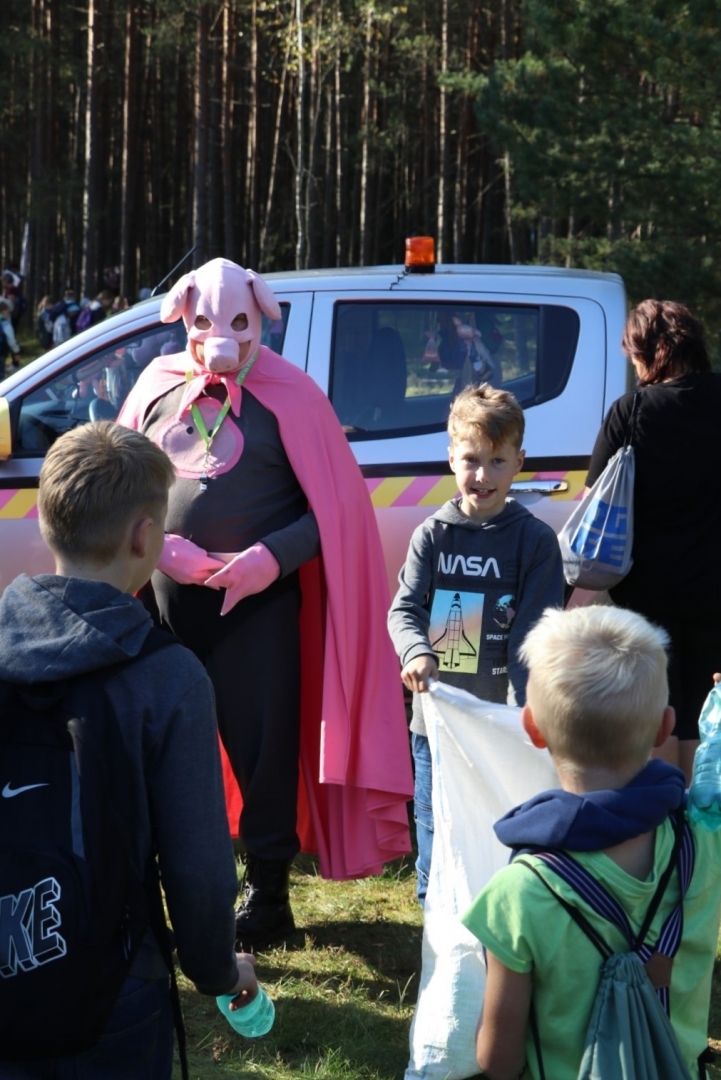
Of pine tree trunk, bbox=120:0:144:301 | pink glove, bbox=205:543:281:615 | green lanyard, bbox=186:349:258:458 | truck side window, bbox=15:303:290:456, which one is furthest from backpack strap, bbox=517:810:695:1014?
pine tree trunk, bbox=120:0:144:301

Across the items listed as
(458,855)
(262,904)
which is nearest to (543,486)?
(262,904)

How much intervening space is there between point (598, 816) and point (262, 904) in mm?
2348

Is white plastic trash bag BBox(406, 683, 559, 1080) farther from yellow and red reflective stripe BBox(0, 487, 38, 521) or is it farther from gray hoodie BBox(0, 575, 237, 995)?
yellow and red reflective stripe BBox(0, 487, 38, 521)

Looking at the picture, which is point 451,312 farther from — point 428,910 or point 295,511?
point 428,910

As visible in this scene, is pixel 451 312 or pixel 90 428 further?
pixel 451 312

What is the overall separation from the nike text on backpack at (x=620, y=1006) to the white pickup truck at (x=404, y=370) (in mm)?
3085

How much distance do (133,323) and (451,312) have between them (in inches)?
49.5

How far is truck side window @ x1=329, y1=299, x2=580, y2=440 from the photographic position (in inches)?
197

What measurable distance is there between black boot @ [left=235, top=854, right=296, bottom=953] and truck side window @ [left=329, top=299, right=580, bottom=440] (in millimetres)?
1799

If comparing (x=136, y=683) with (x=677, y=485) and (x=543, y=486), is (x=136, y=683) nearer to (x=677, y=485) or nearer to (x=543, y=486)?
(x=677, y=485)

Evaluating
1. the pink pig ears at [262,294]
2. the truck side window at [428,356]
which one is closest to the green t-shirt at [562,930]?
the pink pig ears at [262,294]

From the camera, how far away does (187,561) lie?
359cm

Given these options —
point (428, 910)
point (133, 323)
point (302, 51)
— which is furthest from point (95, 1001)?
point (302, 51)

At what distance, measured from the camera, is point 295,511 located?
3.81 meters
